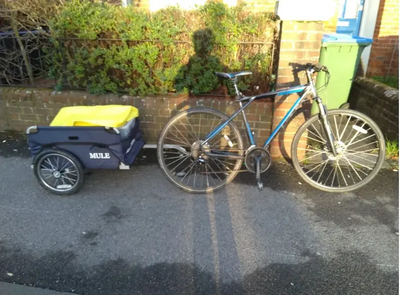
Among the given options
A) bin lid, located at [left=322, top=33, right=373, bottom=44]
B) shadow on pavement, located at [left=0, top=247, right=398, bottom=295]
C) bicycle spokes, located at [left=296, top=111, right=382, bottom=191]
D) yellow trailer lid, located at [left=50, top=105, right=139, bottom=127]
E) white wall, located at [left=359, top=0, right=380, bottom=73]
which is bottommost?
shadow on pavement, located at [left=0, top=247, right=398, bottom=295]

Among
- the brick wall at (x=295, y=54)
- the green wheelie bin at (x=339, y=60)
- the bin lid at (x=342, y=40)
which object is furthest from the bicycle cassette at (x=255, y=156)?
the bin lid at (x=342, y=40)

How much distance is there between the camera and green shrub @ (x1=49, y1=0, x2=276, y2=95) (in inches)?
146

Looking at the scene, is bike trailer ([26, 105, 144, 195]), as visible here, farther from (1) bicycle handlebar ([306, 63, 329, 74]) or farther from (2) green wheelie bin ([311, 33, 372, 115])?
(2) green wheelie bin ([311, 33, 372, 115])

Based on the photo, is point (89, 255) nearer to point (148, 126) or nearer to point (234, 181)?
point (234, 181)

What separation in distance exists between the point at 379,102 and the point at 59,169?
4332 mm

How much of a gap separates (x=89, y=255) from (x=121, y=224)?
41 cm

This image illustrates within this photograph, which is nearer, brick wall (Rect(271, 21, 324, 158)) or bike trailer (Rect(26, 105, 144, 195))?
bike trailer (Rect(26, 105, 144, 195))

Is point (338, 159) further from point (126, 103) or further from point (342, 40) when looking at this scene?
point (126, 103)

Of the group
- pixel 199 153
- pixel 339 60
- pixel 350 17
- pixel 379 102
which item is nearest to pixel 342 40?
pixel 339 60

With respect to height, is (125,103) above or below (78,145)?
above

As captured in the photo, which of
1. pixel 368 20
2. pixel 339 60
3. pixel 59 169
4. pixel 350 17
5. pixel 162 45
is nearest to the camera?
pixel 59 169

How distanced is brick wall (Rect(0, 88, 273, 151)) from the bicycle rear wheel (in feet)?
0.78

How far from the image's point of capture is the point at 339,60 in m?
4.55

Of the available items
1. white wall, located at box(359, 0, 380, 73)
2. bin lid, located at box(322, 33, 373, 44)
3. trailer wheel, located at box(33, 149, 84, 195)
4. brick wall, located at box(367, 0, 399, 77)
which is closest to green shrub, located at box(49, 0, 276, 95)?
bin lid, located at box(322, 33, 373, 44)
